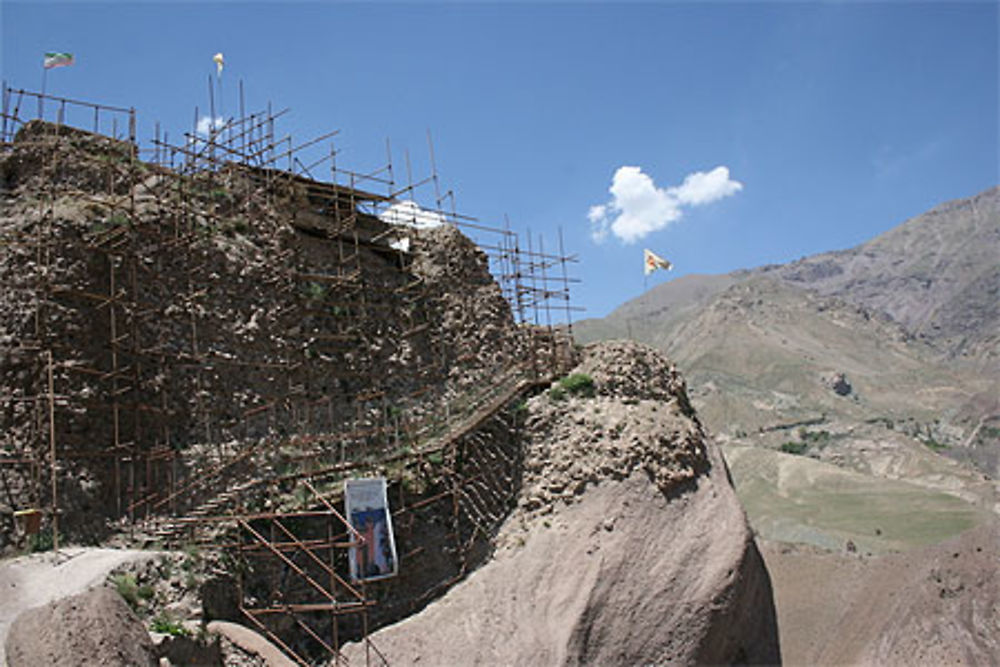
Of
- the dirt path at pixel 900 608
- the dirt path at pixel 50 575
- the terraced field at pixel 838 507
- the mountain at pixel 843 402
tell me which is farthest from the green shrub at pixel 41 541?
the terraced field at pixel 838 507

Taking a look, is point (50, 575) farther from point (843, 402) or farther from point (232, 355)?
point (843, 402)

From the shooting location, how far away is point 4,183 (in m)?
22.0

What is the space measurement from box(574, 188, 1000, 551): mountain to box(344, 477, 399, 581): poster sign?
15.3 meters

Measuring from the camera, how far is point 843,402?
109m

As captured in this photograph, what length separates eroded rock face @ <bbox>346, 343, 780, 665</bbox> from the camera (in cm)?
1947

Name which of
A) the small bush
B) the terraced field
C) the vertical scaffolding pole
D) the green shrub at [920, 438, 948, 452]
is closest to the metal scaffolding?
the vertical scaffolding pole

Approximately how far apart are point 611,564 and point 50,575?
11.6m

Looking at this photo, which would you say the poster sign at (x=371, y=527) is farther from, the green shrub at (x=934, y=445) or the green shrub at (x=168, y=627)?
the green shrub at (x=934, y=445)

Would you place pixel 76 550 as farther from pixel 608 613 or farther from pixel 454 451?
pixel 608 613

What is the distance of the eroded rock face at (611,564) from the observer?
63.9ft

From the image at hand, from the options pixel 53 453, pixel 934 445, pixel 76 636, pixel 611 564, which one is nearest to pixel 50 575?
pixel 53 453

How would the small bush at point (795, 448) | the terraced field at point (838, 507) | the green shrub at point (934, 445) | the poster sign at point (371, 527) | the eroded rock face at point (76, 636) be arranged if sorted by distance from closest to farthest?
the eroded rock face at point (76, 636) < the poster sign at point (371, 527) < the terraced field at point (838, 507) < the small bush at point (795, 448) < the green shrub at point (934, 445)

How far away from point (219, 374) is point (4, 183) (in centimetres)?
710

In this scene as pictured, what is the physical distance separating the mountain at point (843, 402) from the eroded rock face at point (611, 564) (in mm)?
10376
